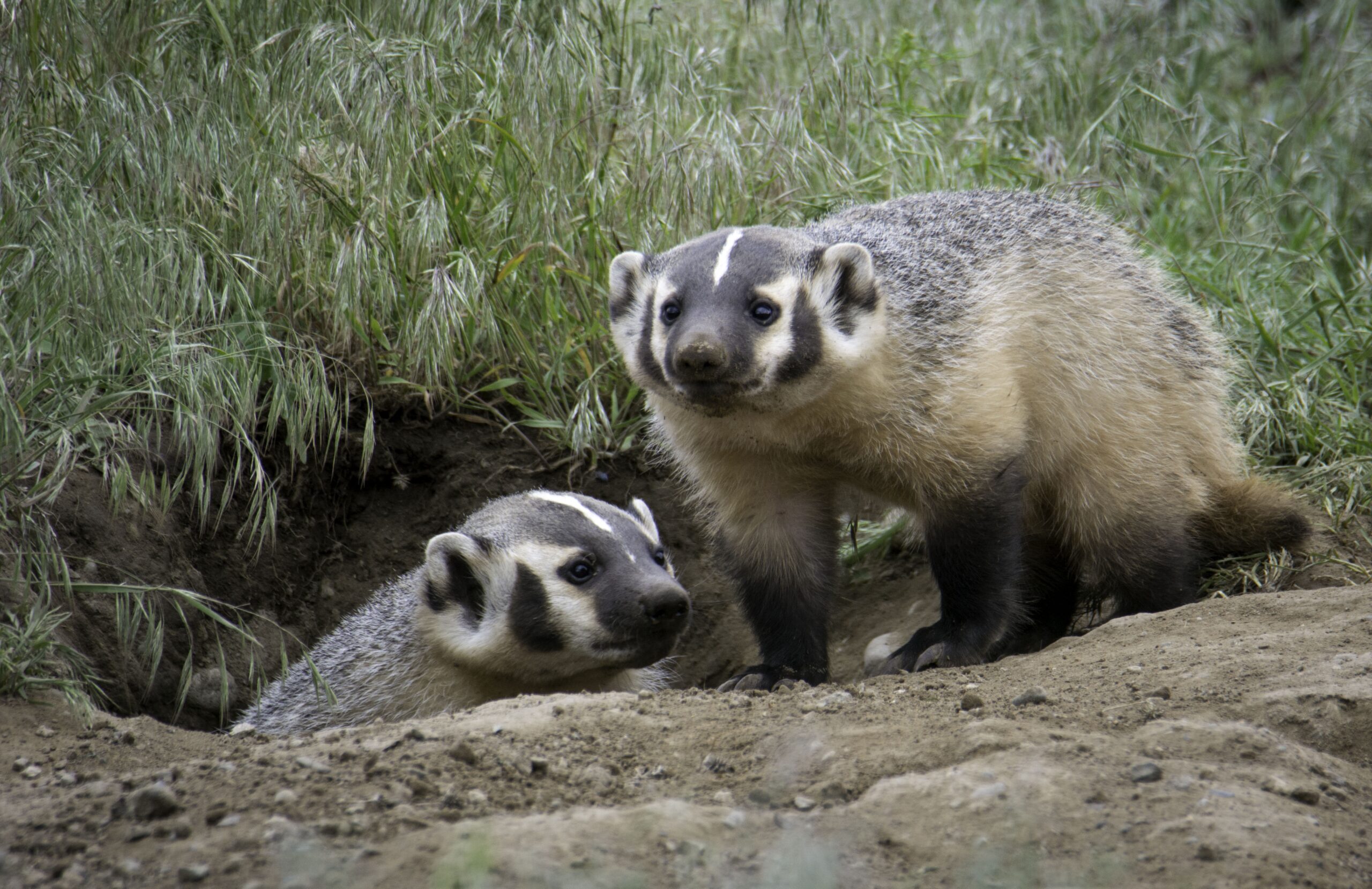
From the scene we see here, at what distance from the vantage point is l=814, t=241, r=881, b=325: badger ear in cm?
353

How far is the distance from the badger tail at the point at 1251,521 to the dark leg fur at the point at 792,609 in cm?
131

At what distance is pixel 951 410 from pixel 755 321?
2.25ft

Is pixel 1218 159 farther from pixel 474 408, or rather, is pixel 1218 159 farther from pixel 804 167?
pixel 474 408

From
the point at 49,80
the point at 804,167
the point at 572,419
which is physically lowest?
the point at 572,419

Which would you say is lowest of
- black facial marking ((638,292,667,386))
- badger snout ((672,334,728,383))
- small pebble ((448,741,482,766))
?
small pebble ((448,741,482,766))

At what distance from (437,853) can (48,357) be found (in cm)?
224

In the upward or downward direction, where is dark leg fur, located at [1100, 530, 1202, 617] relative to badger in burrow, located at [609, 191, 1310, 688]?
downward

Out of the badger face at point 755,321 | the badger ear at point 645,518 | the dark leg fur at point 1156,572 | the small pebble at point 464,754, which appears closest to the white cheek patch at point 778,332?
the badger face at point 755,321

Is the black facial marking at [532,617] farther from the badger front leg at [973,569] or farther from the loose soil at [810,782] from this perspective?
the badger front leg at [973,569]

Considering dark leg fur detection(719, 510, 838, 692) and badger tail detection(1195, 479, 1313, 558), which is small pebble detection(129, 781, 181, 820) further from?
badger tail detection(1195, 479, 1313, 558)

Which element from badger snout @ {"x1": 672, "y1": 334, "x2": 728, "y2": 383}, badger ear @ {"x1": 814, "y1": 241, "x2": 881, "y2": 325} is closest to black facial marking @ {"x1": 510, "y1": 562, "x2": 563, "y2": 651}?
badger snout @ {"x1": 672, "y1": 334, "x2": 728, "y2": 383}

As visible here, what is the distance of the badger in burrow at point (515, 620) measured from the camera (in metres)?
3.80

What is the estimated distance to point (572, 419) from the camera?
4.75 m

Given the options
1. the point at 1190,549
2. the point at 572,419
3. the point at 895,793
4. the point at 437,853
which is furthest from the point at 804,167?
the point at 437,853
